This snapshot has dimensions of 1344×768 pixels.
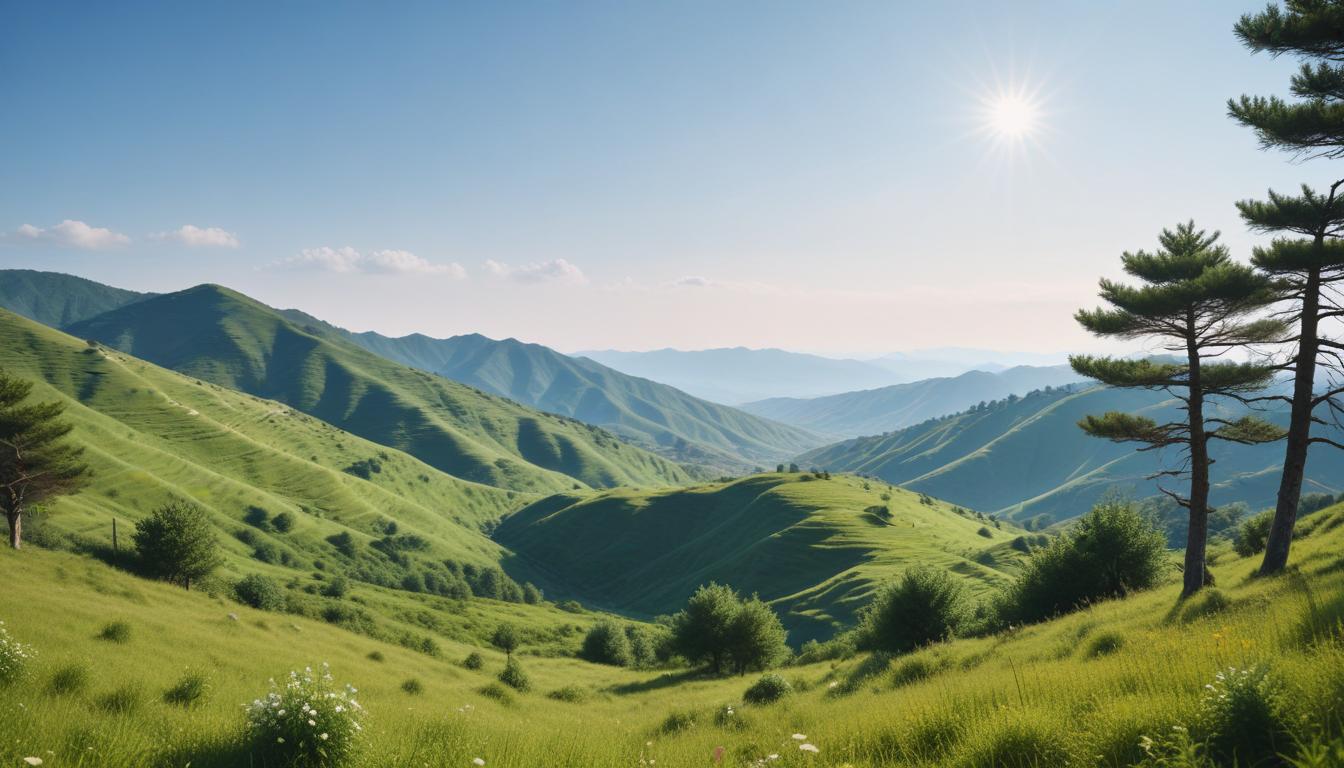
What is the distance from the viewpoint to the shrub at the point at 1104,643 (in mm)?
15891

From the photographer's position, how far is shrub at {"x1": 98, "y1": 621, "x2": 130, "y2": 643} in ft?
91.0

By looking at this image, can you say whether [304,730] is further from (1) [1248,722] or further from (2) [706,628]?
(2) [706,628]

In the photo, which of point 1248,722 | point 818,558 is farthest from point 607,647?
point 1248,722

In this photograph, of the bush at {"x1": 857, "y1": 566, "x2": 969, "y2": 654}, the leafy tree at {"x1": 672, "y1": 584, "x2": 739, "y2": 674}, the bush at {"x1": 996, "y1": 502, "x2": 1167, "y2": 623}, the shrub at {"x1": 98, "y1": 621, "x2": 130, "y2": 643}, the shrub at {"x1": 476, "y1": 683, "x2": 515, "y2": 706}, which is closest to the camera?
the shrub at {"x1": 98, "y1": 621, "x2": 130, "y2": 643}

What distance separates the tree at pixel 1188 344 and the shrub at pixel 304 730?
2872cm

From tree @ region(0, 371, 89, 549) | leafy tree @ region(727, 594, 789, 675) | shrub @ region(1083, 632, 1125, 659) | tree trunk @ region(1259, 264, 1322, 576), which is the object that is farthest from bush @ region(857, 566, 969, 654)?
tree @ region(0, 371, 89, 549)

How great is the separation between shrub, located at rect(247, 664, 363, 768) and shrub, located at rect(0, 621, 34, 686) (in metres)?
7.20

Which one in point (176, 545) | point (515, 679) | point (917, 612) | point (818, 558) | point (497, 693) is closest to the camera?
point (917, 612)

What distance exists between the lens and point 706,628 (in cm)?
6069

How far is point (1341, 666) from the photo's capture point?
5.90 meters

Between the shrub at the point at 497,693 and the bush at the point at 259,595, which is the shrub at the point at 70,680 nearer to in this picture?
the shrub at the point at 497,693

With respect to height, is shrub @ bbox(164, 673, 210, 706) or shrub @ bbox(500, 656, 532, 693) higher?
shrub @ bbox(164, 673, 210, 706)

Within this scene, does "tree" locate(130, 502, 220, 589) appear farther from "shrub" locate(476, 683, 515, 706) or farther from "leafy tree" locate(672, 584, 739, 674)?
"leafy tree" locate(672, 584, 739, 674)

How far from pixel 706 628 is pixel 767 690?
28.0m
